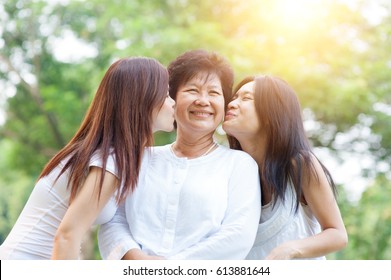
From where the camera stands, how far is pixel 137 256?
189 cm

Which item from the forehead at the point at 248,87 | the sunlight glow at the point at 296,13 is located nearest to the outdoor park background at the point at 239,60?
the sunlight glow at the point at 296,13

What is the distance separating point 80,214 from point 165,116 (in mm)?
418

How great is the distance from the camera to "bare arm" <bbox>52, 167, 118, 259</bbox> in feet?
5.77

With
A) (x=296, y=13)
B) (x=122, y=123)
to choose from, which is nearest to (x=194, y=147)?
(x=122, y=123)

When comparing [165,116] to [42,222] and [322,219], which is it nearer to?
[42,222]

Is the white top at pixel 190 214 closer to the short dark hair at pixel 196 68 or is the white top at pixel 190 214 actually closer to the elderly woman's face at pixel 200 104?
the elderly woman's face at pixel 200 104

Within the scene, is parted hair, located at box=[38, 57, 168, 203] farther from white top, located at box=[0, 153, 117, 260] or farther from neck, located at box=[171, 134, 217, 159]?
neck, located at box=[171, 134, 217, 159]

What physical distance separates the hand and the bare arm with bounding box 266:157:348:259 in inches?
16.3

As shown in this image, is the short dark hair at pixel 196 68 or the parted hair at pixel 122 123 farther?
the short dark hair at pixel 196 68

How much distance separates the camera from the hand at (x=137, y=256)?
6.18 ft

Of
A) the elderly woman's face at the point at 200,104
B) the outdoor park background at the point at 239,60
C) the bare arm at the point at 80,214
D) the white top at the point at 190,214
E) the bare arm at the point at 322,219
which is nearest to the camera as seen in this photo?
the bare arm at the point at 80,214
